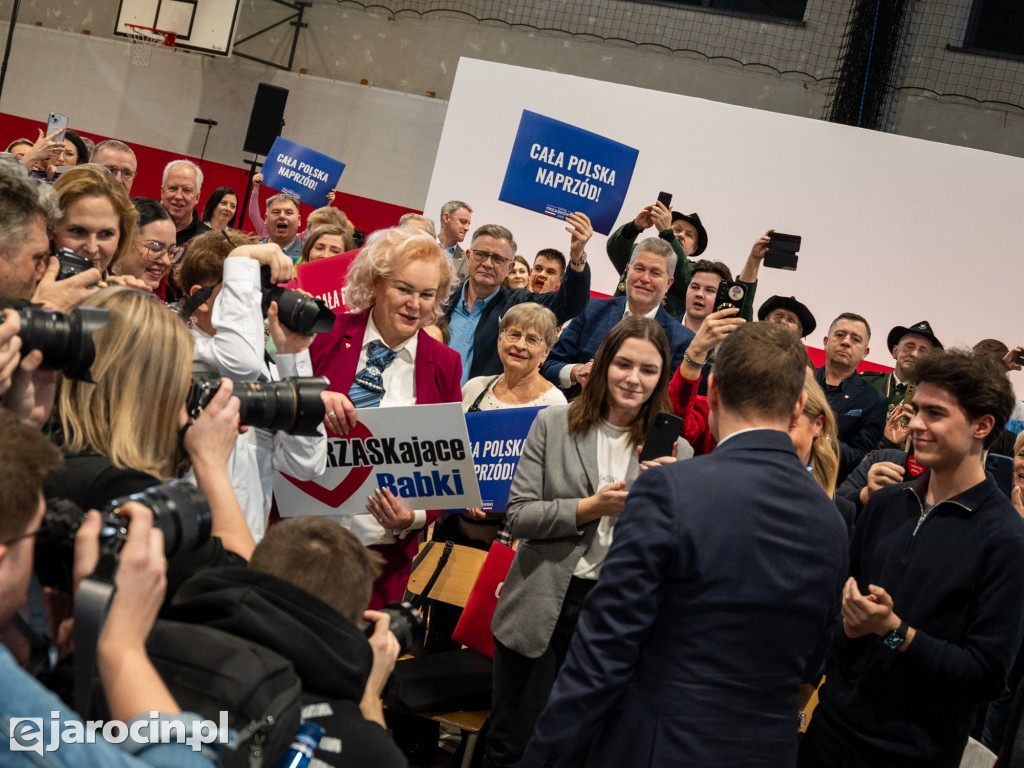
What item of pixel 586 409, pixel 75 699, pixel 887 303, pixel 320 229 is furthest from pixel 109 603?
pixel 887 303

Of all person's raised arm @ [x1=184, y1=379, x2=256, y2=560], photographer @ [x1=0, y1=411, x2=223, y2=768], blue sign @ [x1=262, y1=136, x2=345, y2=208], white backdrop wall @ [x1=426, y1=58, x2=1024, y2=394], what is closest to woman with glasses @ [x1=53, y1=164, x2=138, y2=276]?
person's raised arm @ [x1=184, y1=379, x2=256, y2=560]

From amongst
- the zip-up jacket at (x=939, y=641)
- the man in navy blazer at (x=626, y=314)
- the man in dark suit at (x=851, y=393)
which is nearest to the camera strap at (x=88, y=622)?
the zip-up jacket at (x=939, y=641)

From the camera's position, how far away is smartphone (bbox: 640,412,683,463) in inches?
106

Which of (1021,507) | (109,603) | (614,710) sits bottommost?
(614,710)

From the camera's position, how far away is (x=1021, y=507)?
11.3 ft

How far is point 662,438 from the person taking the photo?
107 inches

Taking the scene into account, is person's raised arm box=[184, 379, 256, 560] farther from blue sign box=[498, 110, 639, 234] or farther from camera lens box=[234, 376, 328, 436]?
blue sign box=[498, 110, 639, 234]

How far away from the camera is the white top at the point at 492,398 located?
13.1ft

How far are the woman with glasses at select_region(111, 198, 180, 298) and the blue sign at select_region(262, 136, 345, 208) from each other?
4.01 metres

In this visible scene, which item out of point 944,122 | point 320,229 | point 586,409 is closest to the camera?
point 586,409

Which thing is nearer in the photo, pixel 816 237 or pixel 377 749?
pixel 377 749

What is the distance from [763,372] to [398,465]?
4.09 ft

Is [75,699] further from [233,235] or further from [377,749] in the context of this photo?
[233,235]

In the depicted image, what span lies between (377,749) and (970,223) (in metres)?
6.46
